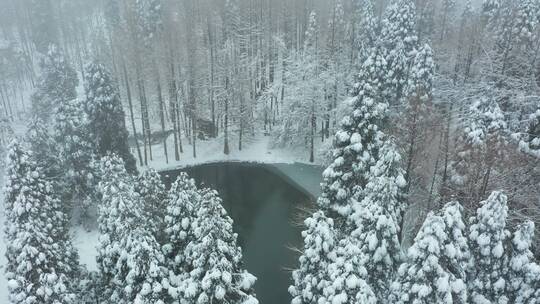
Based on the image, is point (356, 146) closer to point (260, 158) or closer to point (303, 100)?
point (303, 100)

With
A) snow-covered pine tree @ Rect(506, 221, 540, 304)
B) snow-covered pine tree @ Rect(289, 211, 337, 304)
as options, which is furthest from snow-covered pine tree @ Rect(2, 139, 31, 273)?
snow-covered pine tree @ Rect(506, 221, 540, 304)

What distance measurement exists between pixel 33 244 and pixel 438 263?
19.2 metres

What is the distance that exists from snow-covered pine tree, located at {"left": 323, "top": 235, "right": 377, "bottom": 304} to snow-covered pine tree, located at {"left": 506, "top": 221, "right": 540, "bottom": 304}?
18.9 feet

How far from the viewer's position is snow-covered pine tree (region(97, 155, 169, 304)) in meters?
18.8

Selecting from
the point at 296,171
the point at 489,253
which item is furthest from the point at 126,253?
the point at 296,171

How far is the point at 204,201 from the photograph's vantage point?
19.8m

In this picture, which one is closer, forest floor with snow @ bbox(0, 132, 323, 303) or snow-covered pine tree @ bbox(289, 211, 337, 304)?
snow-covered pine tree @ bbox(289, 211, 337, 304)

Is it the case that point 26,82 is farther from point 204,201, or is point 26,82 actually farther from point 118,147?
point 204,201

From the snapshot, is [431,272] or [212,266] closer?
[431,272]

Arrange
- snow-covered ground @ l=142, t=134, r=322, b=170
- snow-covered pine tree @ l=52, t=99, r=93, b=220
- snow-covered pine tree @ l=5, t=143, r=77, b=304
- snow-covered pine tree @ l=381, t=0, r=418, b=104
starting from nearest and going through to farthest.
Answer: snow-covered pine tree @ l=5, t=143, r=77, b=304, snow-covered pine tree @ l=52, t=99, r=93, b=220, snow-covered pine tree @ l=381, t=0, r=418, b=104, snow-covered ground @ l=142, t=134, r=322, b=170

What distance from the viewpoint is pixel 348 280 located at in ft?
54.5

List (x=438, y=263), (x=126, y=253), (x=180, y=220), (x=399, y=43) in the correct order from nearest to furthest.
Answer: (x=438, y=263) < (x=126, y=253) < (x=180, y=220) < (x=399, y=43)

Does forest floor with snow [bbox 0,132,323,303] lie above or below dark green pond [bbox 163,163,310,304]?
above

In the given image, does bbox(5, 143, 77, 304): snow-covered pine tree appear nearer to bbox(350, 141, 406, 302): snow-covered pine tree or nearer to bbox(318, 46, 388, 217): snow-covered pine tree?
bbox(350, 141, 406, 302): snow-covered pine tree
